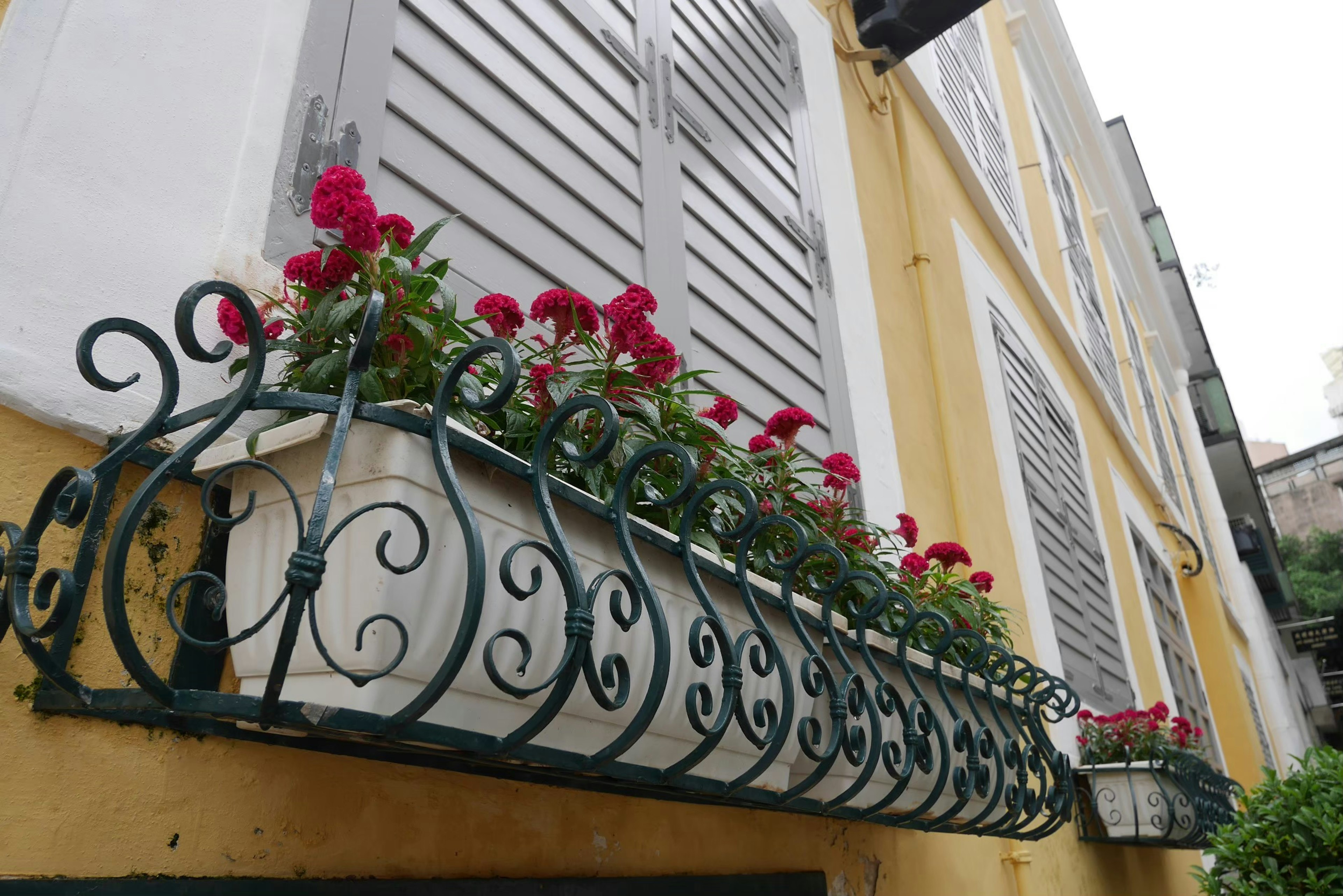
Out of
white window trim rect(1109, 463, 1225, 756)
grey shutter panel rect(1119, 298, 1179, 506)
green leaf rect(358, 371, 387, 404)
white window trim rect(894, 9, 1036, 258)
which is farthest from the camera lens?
grey shutter panel rect(1119, 298, 1179, 506)

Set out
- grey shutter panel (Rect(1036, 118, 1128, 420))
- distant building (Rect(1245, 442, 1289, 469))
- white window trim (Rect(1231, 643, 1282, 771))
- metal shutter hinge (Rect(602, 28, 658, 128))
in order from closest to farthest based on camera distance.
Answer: metal shutter hinge (Rect(602, 28, 658, 128)) → grey shutter panel (Rect(1036, 118, 1128, 420)) → white window trim (Rect(1231, 643, 1282, 771)) → distant building (Rect(1245, 442, 1289, 469))

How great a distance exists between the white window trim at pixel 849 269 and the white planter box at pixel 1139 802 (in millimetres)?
1402

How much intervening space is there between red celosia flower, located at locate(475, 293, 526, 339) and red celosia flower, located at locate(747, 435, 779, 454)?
71 centimetres

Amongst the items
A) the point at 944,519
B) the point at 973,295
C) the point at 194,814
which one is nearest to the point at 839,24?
the point at 973,295

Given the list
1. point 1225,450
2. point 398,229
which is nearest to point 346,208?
point 398,229

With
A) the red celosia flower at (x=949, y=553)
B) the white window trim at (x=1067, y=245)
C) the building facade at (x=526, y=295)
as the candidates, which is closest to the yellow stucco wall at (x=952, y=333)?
the building facade at (x=526, y=295)

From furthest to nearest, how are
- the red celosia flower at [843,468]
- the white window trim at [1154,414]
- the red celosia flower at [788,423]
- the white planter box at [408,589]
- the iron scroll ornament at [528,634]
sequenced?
the white window trim at [1154,414] → the red celosia flower at [843,468] → the red celosia flower at [788,423] → the white planter box at [408,589] → the iron scroll ornament at [528,634]

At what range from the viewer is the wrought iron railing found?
3400mm

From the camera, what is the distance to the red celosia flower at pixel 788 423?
5.93 ft

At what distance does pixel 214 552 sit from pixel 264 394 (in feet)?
0.96

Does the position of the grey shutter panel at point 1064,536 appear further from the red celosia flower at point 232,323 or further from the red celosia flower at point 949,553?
the red celosia flower at point 232,323

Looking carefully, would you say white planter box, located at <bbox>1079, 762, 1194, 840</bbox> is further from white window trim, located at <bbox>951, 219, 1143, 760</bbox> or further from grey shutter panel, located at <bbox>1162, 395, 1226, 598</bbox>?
grey shutter panel, located at <bbox>1162, 395, 1226, 598</bbox>

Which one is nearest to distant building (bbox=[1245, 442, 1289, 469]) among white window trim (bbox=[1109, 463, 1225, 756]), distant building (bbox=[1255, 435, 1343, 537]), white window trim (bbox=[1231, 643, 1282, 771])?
distant building (bbox=[1255, 435, 1343, 537])

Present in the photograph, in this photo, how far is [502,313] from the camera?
1253mm
